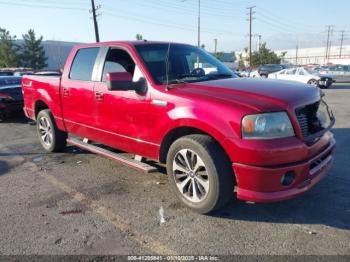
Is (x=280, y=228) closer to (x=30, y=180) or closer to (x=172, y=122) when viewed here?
(x=172, y=122)

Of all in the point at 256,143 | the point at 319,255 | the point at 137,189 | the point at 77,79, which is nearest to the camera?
the point at 319,255

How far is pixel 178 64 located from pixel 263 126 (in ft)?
5.93

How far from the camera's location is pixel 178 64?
4652mm

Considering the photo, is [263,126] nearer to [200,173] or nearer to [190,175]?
[200,173]

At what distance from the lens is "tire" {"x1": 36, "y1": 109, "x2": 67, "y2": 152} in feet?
20.7

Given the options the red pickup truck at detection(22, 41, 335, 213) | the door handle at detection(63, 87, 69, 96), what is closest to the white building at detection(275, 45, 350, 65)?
the door handle at detection(63, 87, 69, 96)

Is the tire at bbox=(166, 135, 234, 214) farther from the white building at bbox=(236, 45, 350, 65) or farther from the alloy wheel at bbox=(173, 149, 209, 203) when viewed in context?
the white building at bbox=(236, 45, 350, 65)

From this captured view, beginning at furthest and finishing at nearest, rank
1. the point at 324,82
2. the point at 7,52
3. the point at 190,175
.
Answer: the point at 7,52 < the point at 324,82 < the point at 190,175

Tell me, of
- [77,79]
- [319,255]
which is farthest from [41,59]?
[319,255]

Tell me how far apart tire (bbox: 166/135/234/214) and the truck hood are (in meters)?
0.49

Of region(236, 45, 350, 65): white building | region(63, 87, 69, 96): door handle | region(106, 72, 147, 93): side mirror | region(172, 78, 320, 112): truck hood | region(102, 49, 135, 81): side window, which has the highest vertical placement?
region(102, 49, 135, 81): side window

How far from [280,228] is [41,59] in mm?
60364

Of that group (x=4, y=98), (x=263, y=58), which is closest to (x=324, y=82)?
(x=4, y=98)

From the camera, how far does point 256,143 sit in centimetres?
323
